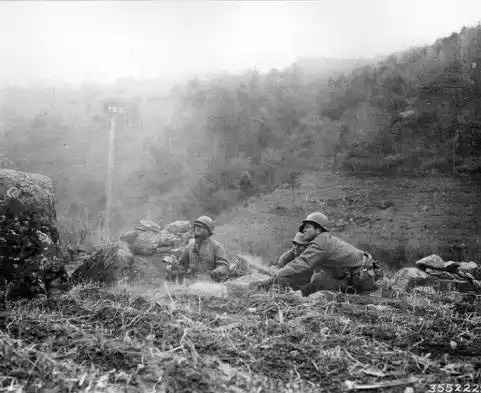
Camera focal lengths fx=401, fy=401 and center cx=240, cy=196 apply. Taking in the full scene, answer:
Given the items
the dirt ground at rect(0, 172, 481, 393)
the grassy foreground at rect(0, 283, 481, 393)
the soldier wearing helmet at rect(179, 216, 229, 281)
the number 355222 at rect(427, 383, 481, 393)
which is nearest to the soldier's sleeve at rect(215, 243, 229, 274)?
the soldier wearing helmet at rect(179, 216, 229, 281)

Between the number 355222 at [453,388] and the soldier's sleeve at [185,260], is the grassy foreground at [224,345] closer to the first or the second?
the number 355222 at [453,388]

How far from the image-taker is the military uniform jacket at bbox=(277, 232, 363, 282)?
172 inches

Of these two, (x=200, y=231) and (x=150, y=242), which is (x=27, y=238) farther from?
(x=150, y=242)

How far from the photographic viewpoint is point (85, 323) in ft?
8.79

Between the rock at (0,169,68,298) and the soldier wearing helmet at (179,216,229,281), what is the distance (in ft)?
8.74

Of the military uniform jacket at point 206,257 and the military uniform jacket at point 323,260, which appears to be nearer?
the military uniform jacket at point 323,260

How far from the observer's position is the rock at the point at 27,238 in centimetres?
317

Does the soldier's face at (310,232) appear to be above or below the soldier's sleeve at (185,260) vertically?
above

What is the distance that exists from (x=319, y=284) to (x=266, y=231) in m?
7.71

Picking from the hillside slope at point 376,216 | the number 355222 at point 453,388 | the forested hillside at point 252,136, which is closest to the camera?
the number 355222 at point 453,388

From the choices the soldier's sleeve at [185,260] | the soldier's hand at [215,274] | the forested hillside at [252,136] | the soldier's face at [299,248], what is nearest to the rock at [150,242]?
the forested hillside at [252,136]

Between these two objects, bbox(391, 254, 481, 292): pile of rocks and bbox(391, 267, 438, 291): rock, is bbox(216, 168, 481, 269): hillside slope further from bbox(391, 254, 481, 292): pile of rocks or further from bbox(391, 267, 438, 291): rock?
bbox(391, 267, 438, 291): rock

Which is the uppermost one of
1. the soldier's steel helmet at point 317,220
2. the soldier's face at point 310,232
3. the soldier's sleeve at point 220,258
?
the soldier's steel helmet at point 317,220

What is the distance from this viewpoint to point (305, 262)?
4414 mm
